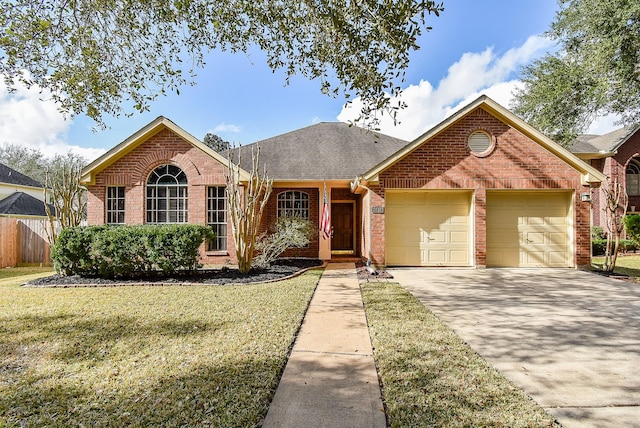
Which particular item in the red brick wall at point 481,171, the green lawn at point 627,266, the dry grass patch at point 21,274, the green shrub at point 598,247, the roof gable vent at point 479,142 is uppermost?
the roof gable vent at point 479,142

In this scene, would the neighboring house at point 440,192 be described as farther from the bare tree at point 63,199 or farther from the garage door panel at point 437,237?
the bare tree at point 63,199

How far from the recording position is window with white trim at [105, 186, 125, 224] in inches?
488

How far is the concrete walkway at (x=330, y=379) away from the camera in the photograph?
9.22 feet

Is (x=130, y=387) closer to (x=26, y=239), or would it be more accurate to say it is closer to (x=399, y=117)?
(x=399, y=117)

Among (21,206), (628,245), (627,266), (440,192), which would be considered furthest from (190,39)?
(21,206)

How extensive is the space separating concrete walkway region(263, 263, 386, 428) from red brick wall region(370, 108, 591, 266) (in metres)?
6.13

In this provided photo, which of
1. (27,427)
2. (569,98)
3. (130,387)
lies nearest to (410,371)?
(130,387)

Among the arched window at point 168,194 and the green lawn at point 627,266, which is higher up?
the arched window at point 168,194

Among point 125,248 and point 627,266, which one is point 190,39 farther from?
point 627,266

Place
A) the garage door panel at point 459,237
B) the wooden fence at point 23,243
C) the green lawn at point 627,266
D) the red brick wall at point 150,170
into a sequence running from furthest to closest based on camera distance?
the wooden fence at point 23,243 < the red brick wall at point 150,170 < the garage door panel at point 459,237 < the green lawn at point 627,266

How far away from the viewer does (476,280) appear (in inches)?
367

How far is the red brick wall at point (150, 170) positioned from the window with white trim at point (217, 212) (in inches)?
9.8

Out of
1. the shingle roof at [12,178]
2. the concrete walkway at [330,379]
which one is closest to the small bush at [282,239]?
the concrete walkway at [330,379]

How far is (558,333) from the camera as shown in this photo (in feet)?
16.4
